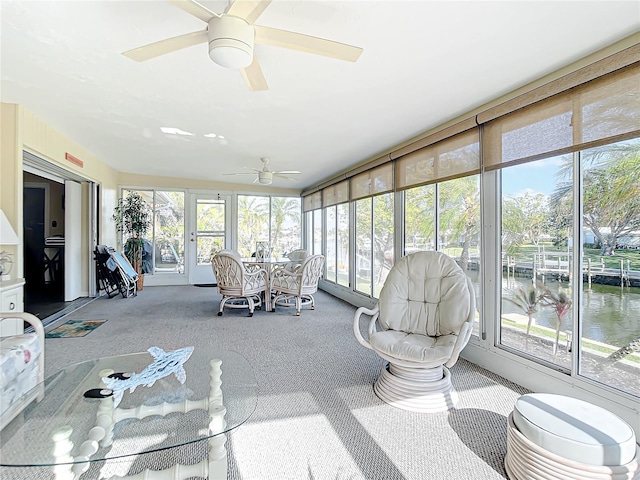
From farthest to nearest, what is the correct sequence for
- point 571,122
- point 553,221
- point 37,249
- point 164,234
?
point 164,234, point 37,249, point 553,221, point 571,122

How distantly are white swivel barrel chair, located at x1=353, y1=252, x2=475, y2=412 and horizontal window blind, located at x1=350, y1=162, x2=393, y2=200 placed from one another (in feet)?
6.21

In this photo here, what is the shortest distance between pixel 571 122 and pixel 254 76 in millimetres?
2188

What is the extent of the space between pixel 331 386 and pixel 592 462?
62.8 inches

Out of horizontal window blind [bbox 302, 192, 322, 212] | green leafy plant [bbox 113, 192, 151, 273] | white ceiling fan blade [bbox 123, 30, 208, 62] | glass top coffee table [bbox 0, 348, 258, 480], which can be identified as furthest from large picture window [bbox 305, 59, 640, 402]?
green leafy plant [bbox 113, 192, 151, 273]

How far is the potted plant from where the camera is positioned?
6637mm

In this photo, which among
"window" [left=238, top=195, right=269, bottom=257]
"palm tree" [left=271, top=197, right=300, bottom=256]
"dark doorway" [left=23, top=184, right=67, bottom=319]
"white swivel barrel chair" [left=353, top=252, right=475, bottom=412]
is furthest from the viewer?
"palm tree" [left=271, top=197, right=300, bottom=256]

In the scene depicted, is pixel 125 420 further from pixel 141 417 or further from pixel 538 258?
pixel 538 258

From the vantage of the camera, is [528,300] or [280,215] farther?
[280,215]

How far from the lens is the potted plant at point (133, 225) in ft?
21.8

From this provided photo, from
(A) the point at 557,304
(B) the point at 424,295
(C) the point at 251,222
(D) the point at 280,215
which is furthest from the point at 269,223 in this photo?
(A) the point at 557,304

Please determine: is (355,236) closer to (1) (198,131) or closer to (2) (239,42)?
(1) (198,131)

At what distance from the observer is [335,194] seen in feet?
20.5

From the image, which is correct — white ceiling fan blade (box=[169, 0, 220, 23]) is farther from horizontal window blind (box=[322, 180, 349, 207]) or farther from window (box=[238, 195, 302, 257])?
window (box=[238, 195, 302, 257])

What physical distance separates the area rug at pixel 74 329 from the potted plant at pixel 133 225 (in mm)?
2600
